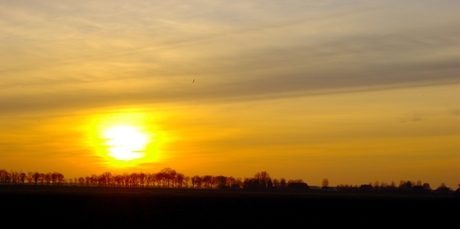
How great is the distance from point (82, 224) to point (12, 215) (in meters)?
9.17

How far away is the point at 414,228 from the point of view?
4272 cm

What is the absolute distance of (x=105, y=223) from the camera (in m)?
42.2

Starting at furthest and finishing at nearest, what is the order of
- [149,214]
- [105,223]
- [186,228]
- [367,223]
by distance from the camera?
[149,214], [367,223], [105,223], [186,228]

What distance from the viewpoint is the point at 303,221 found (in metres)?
47.0

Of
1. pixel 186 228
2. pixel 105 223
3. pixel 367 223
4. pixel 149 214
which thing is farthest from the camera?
pixel 149 214

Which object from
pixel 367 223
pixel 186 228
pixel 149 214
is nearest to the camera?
pixel 186 228

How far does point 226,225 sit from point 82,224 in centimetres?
985

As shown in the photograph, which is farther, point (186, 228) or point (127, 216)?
point (127, 216)

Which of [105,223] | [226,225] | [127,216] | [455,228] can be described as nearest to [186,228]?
[226,225]

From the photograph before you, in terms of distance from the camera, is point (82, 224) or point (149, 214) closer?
point (82, 224)

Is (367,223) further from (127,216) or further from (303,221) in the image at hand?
(127,216)

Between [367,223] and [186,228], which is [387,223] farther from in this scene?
[186,228]

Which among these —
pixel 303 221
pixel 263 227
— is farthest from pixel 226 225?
pixel 303 221

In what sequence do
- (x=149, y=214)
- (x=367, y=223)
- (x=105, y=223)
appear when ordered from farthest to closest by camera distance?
(x=149, y=214)
(x=367, y=223)
(x=105, y=223)
